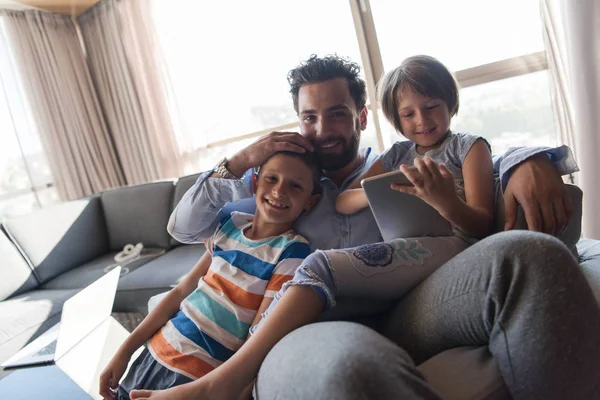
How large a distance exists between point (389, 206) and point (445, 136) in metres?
0.40

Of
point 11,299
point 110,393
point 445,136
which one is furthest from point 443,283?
point 11,299

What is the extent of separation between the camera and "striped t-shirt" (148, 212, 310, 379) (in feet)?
3.19

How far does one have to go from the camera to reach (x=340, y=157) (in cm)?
129

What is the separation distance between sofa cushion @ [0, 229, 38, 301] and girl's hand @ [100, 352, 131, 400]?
1785 millimetres

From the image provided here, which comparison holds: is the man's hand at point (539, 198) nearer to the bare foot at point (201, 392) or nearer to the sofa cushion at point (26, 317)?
the bare foot at point (201, 392)

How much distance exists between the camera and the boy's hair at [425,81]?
1.21m

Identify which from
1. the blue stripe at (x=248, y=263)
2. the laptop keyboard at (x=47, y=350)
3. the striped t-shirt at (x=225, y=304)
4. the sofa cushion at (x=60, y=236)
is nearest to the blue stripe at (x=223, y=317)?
the striped t-shirt at (x=225, y=304)

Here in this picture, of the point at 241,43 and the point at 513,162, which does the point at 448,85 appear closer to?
the point at 513,162

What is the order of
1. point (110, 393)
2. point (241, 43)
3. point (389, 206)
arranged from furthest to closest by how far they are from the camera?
point (241, 43)
point (110, 393)
point (389, 206)

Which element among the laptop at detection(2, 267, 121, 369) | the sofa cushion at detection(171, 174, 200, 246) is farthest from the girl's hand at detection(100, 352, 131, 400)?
the sofa cushion at detection(171, 174, 200, 246)

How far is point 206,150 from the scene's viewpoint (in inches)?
144

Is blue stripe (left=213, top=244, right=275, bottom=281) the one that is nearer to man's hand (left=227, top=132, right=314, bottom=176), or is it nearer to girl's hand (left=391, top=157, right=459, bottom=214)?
man's hand (left=227, top=132, right=314, bottom=176)

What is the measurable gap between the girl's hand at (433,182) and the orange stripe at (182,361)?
60cm

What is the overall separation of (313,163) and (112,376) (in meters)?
0.77
